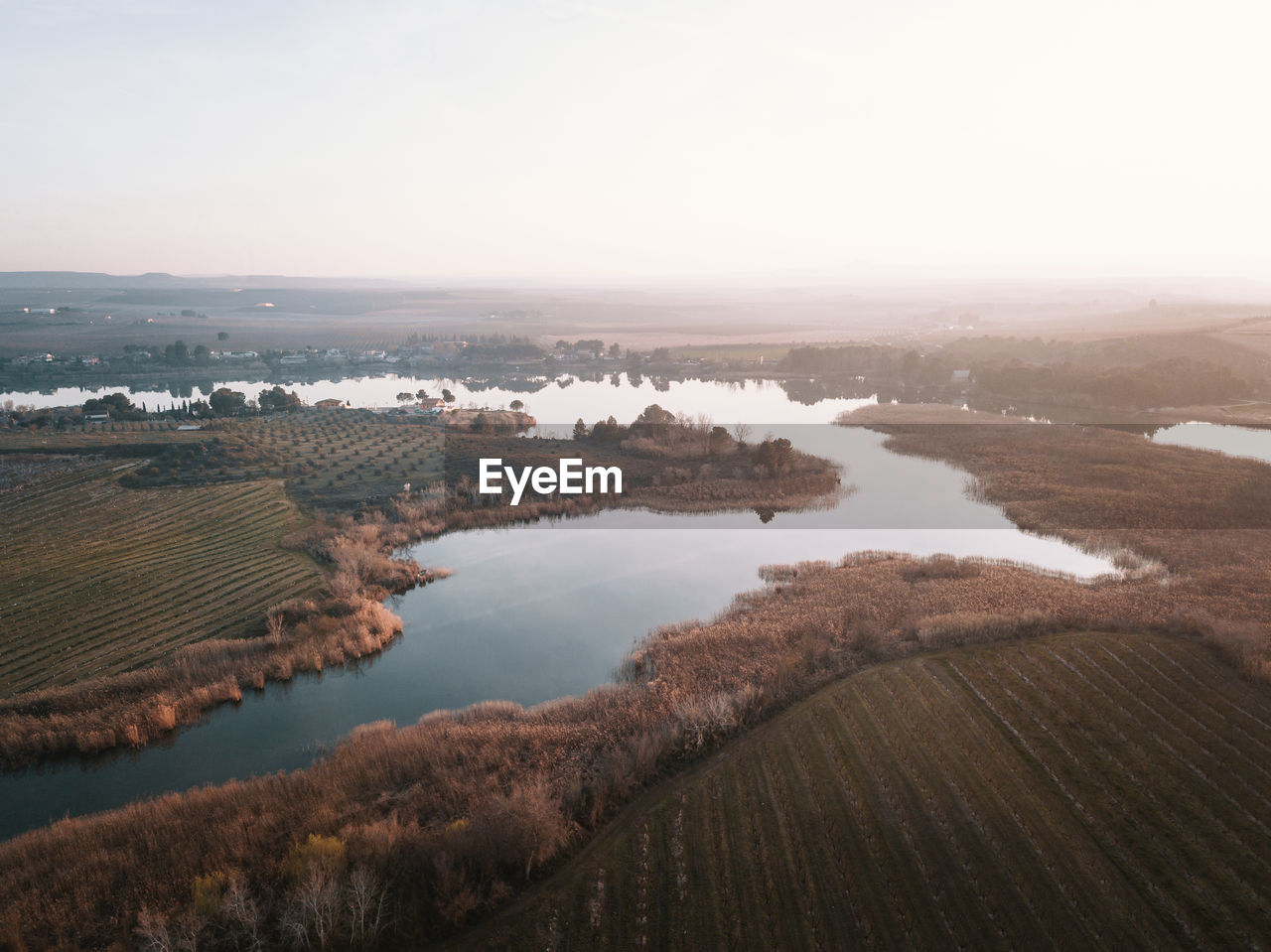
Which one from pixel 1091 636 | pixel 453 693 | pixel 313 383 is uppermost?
pixel 313 383

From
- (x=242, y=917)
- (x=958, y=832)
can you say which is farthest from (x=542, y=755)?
→ (x=958, y=832)

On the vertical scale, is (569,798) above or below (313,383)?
below

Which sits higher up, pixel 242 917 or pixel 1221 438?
pixel 1221 438

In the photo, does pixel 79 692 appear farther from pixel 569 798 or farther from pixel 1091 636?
pixel 1091 636

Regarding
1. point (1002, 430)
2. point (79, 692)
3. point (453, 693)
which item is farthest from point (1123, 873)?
point (1002, 430)

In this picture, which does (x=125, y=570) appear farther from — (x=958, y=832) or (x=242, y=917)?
(x=958, y=832)
